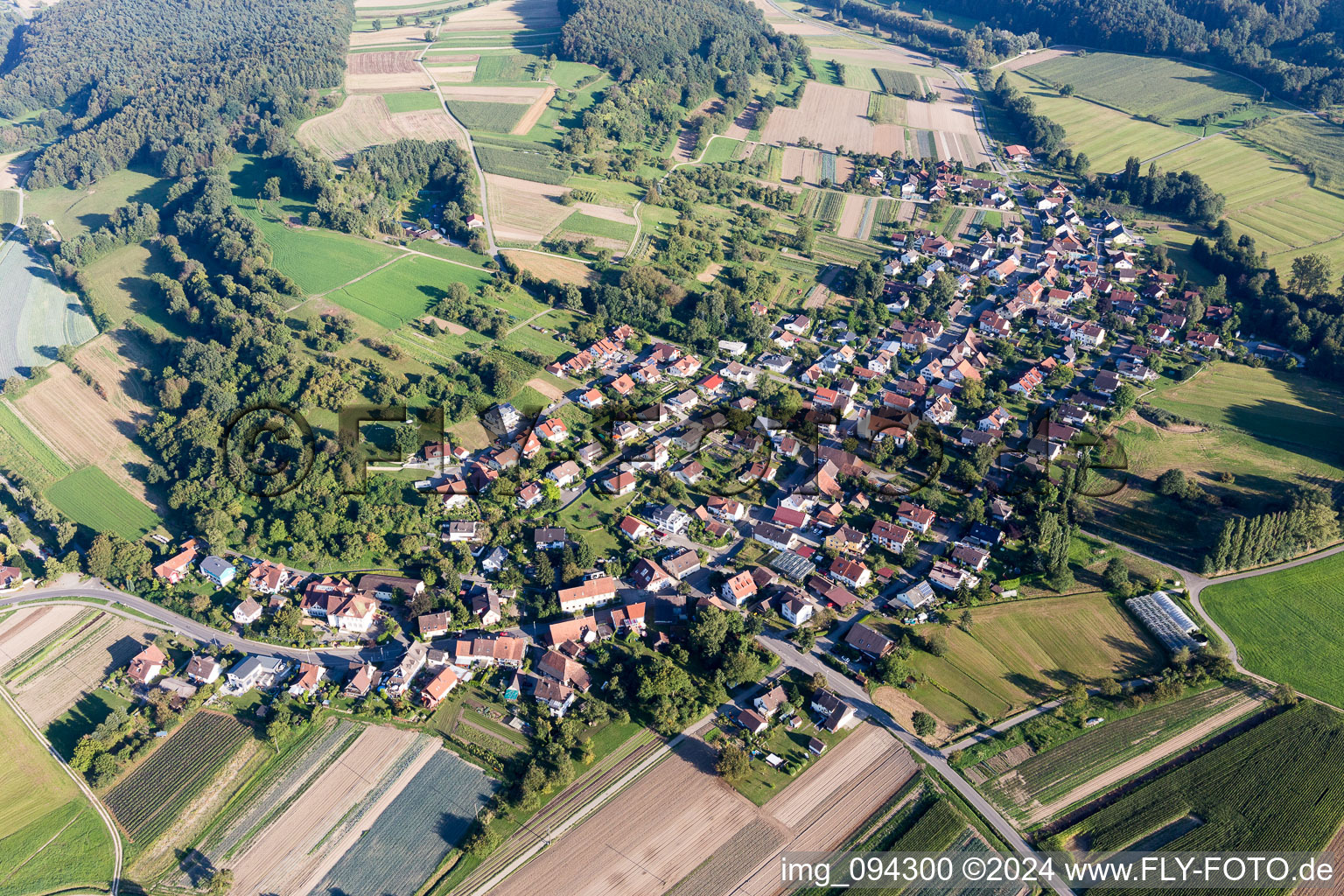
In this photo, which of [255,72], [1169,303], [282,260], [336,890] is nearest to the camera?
[336,890]

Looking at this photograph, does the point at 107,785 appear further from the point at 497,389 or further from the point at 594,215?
the point at 594,215

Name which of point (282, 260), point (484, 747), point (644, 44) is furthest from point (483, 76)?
point (484, 747)

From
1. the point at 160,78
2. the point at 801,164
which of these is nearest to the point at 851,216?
the point at 801,164

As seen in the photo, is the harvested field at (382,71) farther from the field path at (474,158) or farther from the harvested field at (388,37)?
the harvested field at (388,37)

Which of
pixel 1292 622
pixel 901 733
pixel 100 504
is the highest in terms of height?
pixel 1292 622

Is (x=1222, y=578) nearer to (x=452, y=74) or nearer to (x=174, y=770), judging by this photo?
(x=174, y=770)

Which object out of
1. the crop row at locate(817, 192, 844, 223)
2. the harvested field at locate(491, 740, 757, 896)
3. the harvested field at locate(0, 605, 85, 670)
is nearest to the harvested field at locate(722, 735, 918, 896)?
the harvested field at locate(491, 740, 757, 896)

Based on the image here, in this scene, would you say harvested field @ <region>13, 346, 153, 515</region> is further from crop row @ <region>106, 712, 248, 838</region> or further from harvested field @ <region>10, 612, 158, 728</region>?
crop row @ <region>106, 712, 248, 838</region>
